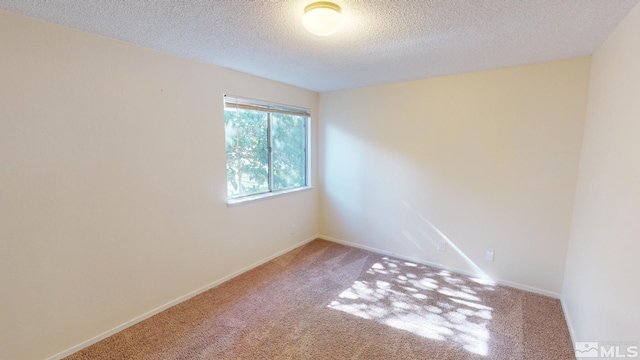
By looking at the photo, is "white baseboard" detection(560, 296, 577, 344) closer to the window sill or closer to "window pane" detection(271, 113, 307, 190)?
the window sill

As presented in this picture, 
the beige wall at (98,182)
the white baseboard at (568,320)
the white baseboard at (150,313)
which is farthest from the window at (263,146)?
the white baseboard at (568,320)

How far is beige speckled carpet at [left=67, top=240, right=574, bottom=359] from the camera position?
6.23 feet

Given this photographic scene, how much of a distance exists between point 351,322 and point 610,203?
1.85m

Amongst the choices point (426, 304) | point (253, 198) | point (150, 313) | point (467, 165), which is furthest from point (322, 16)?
point (150, 313)

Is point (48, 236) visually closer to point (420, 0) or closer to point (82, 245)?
point (82, 245)

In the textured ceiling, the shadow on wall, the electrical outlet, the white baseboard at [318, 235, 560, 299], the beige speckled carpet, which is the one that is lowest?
the beige speckled carpet

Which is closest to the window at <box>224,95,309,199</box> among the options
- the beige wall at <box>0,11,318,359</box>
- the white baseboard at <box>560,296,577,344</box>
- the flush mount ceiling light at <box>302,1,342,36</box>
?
the beige wall at <box>0,11,318,359</box>

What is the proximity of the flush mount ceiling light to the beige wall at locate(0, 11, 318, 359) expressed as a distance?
56.8 inches

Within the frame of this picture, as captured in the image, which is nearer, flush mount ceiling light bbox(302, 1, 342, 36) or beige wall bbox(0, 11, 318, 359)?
flush mount ceiling light bbox(302, 1, 342, 36)

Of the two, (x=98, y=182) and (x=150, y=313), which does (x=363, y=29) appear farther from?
(x=150, y=313)

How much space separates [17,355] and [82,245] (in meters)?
0.69

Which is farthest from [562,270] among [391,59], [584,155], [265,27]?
[265,27]

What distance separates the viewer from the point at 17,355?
166 cm

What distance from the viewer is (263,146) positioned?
325cm
